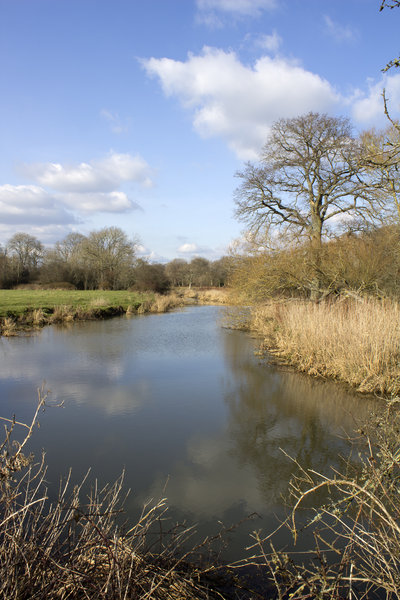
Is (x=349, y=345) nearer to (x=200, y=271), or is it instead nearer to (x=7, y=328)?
(x=7, y=328)

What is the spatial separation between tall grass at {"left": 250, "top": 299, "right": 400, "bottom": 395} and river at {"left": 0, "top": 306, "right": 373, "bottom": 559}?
445 millimetres

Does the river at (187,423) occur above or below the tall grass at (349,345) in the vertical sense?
below

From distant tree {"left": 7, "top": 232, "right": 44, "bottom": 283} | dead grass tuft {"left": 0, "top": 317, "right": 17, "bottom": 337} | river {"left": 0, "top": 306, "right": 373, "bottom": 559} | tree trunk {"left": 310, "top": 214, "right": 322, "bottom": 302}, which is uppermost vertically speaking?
distant tree {"left": 7, "top": 232, "right": 44, "bottom": 283}

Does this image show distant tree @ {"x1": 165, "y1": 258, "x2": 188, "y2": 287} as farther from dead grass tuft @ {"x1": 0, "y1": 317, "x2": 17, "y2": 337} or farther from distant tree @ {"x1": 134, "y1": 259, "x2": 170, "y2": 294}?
dead grass tuft @ {"x1": 0, "y1": 317, "x2": 17, "y2": 337}

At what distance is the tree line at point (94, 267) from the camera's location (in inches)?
1390

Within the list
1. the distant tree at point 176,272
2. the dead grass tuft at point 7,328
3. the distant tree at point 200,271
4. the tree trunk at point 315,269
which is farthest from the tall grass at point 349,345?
the distant tree at point 200,271

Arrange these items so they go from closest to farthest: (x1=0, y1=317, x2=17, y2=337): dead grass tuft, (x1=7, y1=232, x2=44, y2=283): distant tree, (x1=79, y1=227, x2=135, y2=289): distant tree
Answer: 1. (x1=0, y1=317, x2=17, y2=337): dead grass tuft
2. (x1=79, y1=227, x2=135, y2=289): distant tree
3. (x1=7, y1=232, x2=44, y2=283): distant tree

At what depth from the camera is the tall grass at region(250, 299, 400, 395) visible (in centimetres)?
696

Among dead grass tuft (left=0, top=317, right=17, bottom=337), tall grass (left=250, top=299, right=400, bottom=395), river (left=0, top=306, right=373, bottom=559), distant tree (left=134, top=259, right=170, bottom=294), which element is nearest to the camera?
river (left=0, top=306, right=373, bottom=559)

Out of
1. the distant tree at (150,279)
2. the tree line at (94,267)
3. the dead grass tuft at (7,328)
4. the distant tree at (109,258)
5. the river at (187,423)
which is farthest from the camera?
the distant tree at (109,258)

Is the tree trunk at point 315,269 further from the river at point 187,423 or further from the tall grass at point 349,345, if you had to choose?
the river at point 187,423

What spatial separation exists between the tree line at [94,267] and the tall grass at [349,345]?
2349 cm

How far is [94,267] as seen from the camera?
3975 cm

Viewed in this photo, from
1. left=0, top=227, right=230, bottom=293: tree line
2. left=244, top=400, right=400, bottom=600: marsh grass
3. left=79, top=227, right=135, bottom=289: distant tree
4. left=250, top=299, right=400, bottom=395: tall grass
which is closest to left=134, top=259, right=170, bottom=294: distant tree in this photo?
left=0, top=227, right=230, bottom=293: tree line
